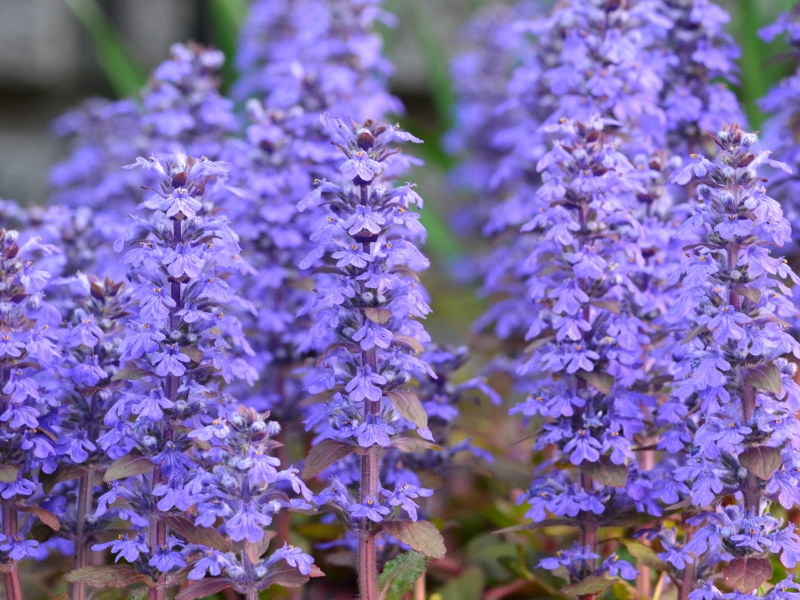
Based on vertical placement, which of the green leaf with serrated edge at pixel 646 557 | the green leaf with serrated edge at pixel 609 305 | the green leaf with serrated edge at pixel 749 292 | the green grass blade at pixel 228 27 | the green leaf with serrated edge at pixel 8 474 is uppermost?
the green grass blade at pixel 228 27

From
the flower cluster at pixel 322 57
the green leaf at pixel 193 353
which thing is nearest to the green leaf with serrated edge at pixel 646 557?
the green leaf at pixel 193 353

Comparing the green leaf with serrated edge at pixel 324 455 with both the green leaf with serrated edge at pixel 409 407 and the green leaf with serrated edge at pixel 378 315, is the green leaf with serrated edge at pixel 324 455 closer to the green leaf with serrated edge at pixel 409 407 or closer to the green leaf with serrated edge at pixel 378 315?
the green leaf with serrated edge at pixel 409 407

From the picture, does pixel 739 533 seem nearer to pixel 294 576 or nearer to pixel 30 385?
pixel 294 576

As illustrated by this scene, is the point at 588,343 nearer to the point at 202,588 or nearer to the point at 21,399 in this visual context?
the point at 202,588

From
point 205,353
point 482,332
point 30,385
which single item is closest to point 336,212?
point 205,353

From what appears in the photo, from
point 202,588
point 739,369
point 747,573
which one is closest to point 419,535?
point 202,588
